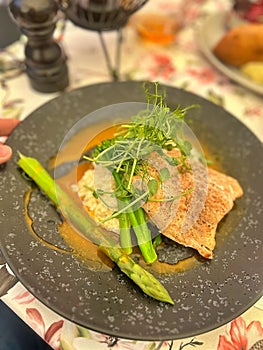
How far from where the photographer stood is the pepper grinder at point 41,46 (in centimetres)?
161

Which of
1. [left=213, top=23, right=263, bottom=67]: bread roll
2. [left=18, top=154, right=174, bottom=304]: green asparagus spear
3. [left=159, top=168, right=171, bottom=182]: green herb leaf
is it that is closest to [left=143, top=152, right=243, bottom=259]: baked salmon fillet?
[left=159, top=168, right=171, bottom=182]: green herb leaf

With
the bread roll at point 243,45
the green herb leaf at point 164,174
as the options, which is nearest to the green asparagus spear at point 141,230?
the green herb leaf at point 164,174

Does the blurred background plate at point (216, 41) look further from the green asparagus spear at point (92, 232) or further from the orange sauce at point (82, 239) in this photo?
the green asparagus spear at point (92, 232)

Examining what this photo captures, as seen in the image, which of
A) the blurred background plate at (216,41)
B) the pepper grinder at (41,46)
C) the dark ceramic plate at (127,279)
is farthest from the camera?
the blurred background plate at (216,41)

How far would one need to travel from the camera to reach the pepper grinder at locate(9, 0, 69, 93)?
1.61m

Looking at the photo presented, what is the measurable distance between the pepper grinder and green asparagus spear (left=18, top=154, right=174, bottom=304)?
Result: 1.60 feet

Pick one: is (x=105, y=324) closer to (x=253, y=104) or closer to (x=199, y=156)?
(x=199, y=156)

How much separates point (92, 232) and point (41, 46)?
0.80 m

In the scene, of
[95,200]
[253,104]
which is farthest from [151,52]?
[95,200]

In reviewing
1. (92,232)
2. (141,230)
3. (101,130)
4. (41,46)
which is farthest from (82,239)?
(41,46)

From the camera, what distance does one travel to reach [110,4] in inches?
69.8

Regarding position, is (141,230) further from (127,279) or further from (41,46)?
(41,46)

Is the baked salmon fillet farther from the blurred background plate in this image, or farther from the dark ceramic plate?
the blurred background plate

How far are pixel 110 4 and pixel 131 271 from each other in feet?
3.46
